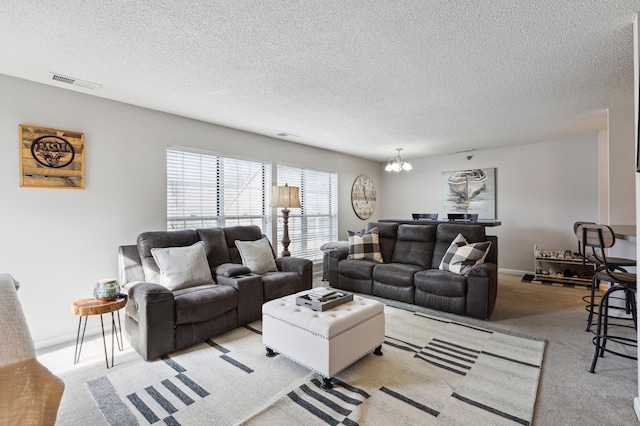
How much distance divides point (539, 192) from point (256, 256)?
17.5 feet

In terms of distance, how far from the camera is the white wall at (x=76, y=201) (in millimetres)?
2707

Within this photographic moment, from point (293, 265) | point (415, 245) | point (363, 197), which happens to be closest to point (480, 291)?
point (415, 245)

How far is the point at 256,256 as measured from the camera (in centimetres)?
379

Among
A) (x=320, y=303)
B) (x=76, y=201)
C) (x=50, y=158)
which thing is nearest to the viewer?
(x=320, y=303)

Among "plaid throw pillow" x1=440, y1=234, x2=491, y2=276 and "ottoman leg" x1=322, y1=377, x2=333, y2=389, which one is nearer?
"ottoman leg" x1=322, y1=377, x2=333, y2=389

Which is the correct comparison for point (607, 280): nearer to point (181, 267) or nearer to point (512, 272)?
point (512, 272)

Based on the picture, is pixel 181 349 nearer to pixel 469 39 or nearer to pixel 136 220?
pixel 136 220

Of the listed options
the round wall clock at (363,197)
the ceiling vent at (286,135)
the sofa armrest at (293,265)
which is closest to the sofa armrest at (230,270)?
the sofa armrest at (293,265)

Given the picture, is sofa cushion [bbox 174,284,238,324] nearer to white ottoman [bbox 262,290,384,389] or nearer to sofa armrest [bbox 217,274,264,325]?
sofa armrest [bbox 217,274,264,325]

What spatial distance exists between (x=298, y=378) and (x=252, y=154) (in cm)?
345

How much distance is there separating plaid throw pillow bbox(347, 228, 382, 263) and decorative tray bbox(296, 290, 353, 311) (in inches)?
78.4

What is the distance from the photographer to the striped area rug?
1827 mm

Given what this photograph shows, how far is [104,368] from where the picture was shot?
2418 millimetres

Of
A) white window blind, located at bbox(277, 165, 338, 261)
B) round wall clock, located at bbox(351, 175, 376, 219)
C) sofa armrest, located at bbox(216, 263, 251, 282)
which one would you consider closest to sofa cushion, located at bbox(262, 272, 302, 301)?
sofa armrest, located at bbox(216, 263, 251, 282)
